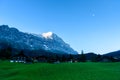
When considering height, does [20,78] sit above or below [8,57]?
below

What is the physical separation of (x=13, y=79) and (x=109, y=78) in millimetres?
19681

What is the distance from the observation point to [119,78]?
4747 centimetres

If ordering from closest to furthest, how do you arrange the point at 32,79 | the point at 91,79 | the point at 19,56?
1. the point at 91,79
2. the point at 32,79
3. the point at 19,56

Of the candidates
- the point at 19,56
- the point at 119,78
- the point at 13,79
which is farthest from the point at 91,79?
the point at 19,56

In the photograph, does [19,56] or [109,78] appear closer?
[109,78]

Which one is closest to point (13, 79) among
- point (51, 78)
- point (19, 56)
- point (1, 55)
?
point (51, 78)

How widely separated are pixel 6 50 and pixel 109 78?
Result: 440ft

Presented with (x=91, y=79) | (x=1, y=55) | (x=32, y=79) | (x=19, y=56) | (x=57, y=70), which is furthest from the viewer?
(x=19, y=56)

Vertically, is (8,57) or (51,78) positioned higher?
(8,57)

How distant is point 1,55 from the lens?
169875 mm

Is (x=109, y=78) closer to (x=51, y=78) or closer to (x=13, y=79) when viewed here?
(x=51, y=78)

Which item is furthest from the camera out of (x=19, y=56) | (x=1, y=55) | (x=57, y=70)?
(x=19, y=56)

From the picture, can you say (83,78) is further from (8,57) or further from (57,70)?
(8,57)

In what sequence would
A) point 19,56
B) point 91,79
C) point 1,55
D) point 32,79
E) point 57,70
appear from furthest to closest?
point 19,56 < point 1,55 < point 57,70 < point 32,79 < point 91,79
